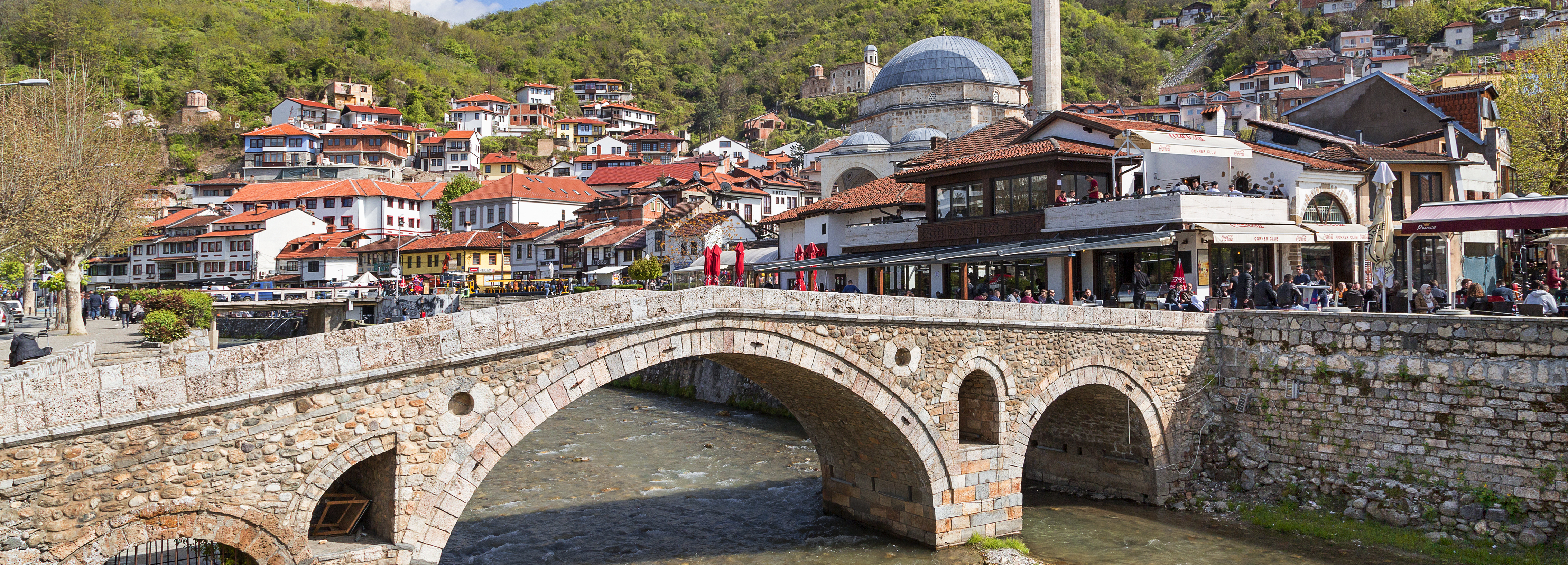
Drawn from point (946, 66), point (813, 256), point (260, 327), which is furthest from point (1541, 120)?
point (260, 327)

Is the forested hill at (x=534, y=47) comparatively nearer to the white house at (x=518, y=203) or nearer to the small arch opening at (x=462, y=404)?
the white house at (x=518, y=203)

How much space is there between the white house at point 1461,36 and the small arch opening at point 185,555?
85638mm

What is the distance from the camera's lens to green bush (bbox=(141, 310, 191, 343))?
20.7 m

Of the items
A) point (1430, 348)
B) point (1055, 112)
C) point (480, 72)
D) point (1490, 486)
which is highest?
point (480, 72)

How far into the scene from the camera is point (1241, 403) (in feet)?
52.2

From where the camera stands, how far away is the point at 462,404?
9203 mm

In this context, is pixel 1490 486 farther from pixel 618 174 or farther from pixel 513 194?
pixel 618 174

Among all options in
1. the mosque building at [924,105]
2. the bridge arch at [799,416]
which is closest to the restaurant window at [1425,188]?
the bridge arch at [799,416]

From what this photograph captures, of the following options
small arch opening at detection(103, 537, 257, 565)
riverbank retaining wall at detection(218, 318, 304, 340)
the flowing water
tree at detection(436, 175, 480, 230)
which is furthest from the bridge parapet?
tree at detection(436, 175, 480, 230)

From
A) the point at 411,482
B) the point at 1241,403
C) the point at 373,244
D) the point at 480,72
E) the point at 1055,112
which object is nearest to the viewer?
the point at 411,482

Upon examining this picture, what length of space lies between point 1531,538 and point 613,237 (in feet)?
130

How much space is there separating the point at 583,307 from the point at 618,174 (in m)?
66.0

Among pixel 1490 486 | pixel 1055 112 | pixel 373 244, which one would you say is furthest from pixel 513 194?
pixel 1490 486

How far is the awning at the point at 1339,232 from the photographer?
20188 millimetres
